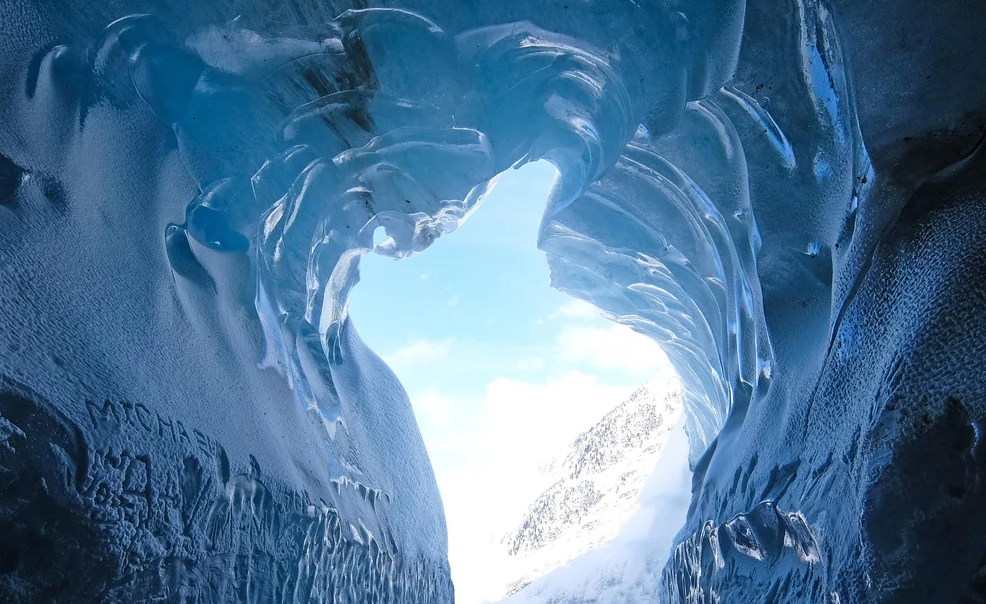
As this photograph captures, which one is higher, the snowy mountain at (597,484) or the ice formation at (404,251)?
the snowy mountain at (597,484)

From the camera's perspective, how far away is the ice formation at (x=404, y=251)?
1.63 metres

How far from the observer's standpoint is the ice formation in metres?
1.63

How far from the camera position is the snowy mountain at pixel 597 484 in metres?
16.1

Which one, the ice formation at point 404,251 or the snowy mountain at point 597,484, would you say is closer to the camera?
the ice formation at point 404,251

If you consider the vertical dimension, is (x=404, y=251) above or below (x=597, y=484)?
below

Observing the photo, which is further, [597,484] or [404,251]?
[597,484]

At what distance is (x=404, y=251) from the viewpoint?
394 centimetres

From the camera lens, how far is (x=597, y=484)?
19781mm

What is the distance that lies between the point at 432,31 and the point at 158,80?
1158 mm

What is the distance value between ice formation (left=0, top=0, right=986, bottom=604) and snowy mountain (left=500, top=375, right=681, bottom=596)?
487 inches

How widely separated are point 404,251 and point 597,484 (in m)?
17.5

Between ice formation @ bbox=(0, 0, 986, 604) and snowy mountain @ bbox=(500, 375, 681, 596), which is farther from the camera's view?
snowy mountain @ bbox=(500, 375, 681, 596)

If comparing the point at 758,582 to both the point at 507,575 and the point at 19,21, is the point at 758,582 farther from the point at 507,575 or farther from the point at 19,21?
the point at 507,575

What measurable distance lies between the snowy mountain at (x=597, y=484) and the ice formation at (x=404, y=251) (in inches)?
487
